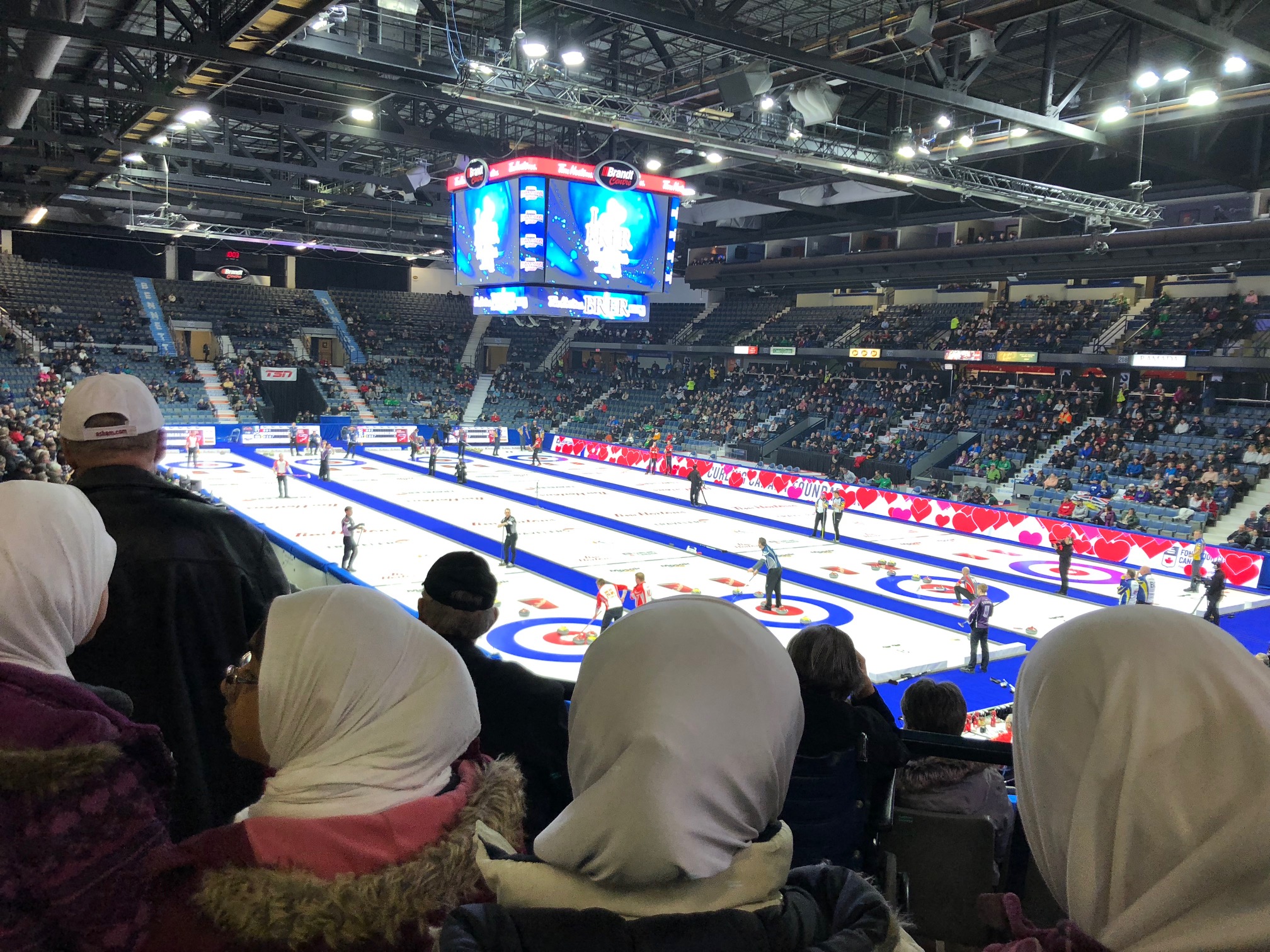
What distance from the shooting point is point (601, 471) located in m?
38.1

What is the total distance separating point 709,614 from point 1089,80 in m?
25.3

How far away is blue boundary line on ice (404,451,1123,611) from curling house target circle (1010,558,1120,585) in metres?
0.50

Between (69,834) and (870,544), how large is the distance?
23735mm

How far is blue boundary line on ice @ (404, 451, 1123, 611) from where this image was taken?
19.7 metres

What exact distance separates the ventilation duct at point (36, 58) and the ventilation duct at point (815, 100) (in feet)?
37.6

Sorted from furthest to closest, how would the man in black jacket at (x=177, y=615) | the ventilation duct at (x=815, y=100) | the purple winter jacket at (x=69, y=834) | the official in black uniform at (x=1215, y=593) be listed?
the ventilation duct at (x=815, y=100) < the official in black uniform at (x=1215, y=593) < the man in black jacket at (x=177, y=615) < the purple winter jacket at (x=69, y=834)

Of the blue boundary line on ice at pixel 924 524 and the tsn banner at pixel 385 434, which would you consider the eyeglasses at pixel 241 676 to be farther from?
the tsn banner at pixel 385 434

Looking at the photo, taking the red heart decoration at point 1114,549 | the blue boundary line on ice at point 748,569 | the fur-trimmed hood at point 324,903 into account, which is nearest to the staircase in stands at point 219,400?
the blue boundary line on ice at point 748,569

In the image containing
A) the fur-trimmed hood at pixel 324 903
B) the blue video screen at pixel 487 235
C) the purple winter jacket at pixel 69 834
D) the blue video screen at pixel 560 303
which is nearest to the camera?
the fur-trimmed hood at pixel 324 903

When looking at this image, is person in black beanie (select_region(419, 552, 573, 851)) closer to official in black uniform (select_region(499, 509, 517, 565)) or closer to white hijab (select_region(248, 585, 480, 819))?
white hijab (select_region(248, 585, 480, 819))

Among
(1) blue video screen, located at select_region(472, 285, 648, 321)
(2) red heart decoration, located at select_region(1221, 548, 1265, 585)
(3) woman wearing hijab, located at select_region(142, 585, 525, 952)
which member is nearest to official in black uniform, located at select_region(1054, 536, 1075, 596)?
(2) red heart decoration, located at select_region(1221, 548, 1265, 585)

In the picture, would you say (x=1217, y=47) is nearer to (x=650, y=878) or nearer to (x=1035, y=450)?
(x=650, y=878)

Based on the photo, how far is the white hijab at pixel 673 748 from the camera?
164 centimetres

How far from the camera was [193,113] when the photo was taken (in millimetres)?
17500
